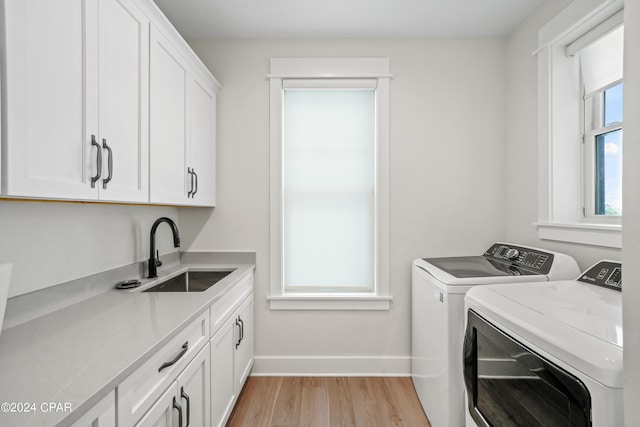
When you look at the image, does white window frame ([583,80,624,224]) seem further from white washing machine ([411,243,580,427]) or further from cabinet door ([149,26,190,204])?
cabinet door ([149,26,190,204])

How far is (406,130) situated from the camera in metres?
2.46

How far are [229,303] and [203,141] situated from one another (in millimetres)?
1110

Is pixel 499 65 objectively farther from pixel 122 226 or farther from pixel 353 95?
pixel 122 226

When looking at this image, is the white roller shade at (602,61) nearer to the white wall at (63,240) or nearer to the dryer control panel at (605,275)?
the dryer control panel at (605,275)

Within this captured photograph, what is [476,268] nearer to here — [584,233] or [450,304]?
[450,304]

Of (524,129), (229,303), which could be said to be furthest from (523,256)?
(229,303)

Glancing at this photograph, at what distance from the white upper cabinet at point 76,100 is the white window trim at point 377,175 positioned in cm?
109

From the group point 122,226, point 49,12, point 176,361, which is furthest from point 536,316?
point 122,226

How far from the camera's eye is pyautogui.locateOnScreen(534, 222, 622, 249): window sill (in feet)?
5.04

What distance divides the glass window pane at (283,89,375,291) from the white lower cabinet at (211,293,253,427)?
1.66ft

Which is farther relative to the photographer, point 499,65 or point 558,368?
point 499,65

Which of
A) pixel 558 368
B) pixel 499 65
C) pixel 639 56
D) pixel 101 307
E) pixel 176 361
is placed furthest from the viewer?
pixel 499 65

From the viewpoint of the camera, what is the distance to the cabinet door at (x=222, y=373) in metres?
1.56

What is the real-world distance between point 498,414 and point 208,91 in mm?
2411
